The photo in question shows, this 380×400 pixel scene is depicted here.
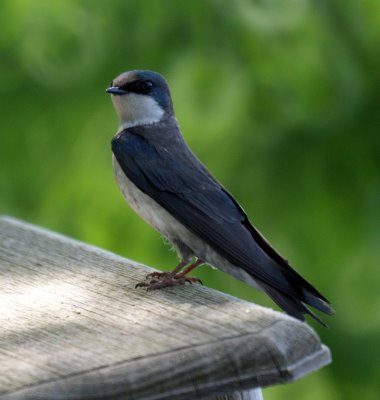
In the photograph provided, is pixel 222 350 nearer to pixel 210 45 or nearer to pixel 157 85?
pixel 157 85

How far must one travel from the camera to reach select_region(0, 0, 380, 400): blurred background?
162 inches

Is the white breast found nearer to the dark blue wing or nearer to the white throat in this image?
the dark blue wing

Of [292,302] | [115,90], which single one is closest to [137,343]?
[292,302]

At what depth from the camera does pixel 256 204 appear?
13.7 ft

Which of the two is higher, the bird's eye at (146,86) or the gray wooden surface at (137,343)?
the bird's eye at (146,86)

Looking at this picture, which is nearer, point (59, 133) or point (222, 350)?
point (222, 350)

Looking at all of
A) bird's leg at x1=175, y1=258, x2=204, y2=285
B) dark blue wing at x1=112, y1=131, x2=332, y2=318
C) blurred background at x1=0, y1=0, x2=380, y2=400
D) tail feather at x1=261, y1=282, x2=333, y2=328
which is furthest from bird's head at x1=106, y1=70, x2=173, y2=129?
tail feather at x1=261, y1=282, x2=333, y2=328

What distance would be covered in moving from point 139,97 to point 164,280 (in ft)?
3.56

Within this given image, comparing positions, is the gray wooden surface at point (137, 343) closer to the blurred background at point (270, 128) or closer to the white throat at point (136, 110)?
the white throat at point (136, 110)

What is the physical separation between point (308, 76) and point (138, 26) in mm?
706

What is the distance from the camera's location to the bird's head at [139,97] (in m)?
3.76

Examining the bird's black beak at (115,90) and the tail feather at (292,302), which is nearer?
the tail feather at (292,302)

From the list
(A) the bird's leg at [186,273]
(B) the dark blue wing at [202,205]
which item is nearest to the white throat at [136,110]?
(B) the dark blue wing at [202,205]

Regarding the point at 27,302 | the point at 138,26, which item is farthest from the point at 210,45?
the point at 27,302
